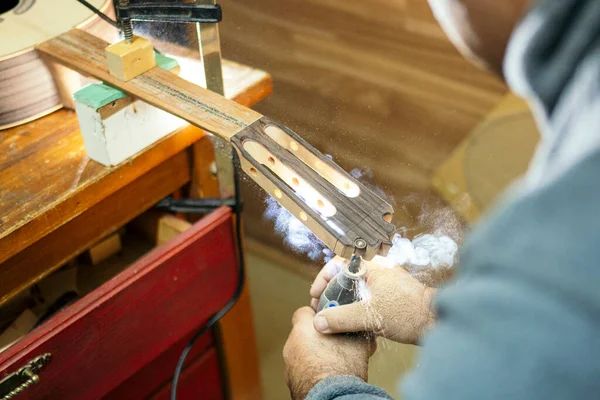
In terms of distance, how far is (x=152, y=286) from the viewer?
84 cm

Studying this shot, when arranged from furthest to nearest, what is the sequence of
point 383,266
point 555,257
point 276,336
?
point 276,336
point 383,266
point 555,257

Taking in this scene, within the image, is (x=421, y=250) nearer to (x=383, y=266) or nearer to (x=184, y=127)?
(x=383, y=266)

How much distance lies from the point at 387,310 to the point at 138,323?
1.27ft

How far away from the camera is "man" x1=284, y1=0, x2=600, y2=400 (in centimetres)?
25

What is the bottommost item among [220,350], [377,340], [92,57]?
[220,350]

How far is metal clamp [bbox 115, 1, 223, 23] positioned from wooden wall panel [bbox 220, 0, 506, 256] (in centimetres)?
5

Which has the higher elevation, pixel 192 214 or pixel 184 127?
pixel 184 127

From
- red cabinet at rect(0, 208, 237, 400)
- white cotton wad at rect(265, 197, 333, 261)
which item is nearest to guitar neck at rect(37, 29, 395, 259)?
white cotton wad at rect(265, 197, 333, 261)

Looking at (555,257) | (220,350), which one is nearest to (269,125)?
(555,257)

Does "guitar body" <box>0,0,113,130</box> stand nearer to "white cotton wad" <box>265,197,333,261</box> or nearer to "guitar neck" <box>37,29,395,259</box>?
"guitar neck" <box>37,29,395,259</box>

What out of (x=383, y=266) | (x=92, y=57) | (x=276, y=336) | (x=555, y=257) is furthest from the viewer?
(x=276, y=336)

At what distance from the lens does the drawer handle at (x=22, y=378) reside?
0.71m

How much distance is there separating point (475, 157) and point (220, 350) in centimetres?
70

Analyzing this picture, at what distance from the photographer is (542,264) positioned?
0.83 ft
